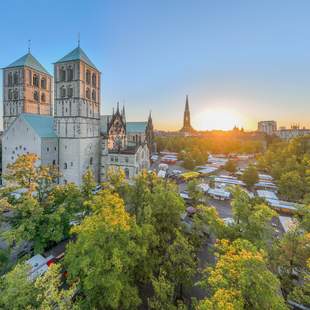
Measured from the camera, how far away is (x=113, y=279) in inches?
381

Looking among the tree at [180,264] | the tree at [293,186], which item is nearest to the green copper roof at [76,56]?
the tree at [180,264]

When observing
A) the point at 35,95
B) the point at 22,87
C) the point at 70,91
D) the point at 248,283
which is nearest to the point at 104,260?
the point at 248,283

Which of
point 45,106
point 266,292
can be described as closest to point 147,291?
point 266,292

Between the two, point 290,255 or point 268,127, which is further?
point 268,127

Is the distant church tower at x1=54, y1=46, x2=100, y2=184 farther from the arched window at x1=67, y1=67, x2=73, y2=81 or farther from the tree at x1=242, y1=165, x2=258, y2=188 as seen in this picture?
the tree at x1=242, y1=165, x2=258, y2=188

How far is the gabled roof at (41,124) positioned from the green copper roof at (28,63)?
39.8 feet

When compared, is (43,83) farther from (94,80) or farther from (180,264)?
(180,264)

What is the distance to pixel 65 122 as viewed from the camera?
34.4 m

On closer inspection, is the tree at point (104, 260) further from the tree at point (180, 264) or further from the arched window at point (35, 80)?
the arched window at point (35, 80)

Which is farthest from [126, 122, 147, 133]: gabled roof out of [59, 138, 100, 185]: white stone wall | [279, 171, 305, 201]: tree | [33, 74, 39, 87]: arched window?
[279, 171, 305, 201]: tree

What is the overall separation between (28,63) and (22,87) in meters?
5.42

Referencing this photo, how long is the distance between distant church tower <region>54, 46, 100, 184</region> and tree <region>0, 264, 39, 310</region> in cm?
2823

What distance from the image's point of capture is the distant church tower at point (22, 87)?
3778 centimetres

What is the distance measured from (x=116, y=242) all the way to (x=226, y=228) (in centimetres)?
823
